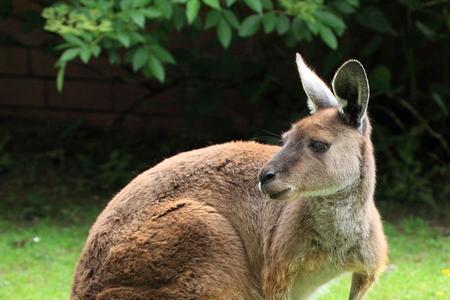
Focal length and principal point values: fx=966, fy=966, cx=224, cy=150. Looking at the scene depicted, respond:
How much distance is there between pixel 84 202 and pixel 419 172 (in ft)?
10.1

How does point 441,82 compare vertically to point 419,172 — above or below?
above

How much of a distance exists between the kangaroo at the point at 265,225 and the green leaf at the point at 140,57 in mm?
2179

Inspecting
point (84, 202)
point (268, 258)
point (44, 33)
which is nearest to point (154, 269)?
point (268, 258)

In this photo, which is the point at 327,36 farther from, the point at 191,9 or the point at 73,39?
the point at 73,39

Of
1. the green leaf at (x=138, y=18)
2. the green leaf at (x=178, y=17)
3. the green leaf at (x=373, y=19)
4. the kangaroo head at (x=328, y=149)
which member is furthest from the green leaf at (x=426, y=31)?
the kangaroo head at (x=328, y=149)

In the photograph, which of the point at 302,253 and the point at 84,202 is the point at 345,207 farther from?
the point at 84,202

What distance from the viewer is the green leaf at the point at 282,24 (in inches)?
281

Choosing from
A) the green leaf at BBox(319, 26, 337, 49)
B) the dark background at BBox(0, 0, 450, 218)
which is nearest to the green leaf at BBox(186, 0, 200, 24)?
the green leaf at BBox(319, 26, 337, 49)

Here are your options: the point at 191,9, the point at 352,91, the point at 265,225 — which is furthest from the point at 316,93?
the point at 191,9

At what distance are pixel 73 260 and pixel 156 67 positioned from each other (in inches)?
62.0

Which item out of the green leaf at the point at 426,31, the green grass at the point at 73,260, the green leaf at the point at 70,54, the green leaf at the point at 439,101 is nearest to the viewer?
the green grass at the point at 73,260

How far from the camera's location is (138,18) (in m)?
6.67

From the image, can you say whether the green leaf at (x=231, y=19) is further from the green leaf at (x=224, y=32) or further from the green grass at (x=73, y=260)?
the green grass at (x=73, y=260)

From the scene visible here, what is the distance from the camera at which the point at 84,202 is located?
28.6ft
